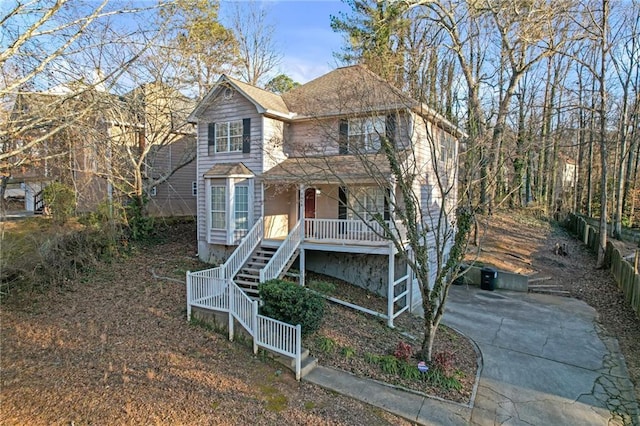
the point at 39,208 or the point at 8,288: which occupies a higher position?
the point at 39,208

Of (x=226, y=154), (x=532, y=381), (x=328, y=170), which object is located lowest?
(x=532, y=381)

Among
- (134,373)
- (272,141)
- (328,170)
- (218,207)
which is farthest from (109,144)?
(328,170)

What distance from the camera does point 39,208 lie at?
71.1 feet

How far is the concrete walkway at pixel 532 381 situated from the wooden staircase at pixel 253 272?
169 inches

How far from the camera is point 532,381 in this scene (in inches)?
314

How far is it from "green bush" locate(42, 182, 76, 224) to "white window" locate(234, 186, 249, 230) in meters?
6.60

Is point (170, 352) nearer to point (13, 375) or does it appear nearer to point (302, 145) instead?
point (13, 375)

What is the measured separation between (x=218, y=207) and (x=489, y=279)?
1173 centimetres

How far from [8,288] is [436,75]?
14.7 m

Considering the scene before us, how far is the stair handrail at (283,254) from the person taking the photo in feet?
38.4

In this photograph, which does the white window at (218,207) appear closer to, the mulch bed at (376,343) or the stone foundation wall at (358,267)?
the stone foundation wall at (358,267)

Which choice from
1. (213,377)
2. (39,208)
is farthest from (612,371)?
(39,208)

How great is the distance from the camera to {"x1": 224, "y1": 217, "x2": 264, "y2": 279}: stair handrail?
479 inches

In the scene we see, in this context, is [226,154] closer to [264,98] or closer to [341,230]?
[264,98]
